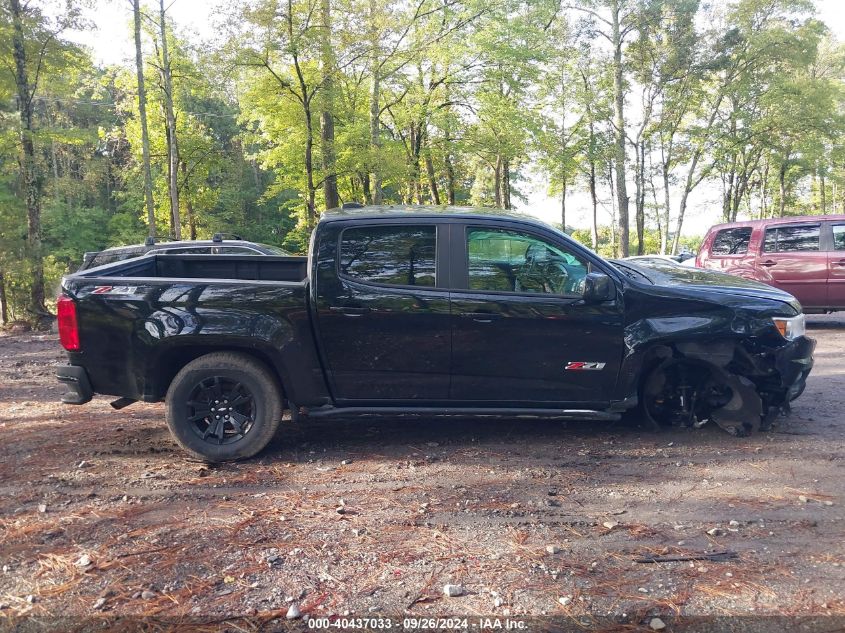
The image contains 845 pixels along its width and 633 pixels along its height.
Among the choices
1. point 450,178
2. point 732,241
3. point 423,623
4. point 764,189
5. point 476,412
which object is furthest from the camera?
point 764,189

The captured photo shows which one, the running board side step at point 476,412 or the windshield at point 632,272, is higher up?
the windshield at point 632,272

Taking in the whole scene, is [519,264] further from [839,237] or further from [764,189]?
[764,189]

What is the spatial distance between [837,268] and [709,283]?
25.0 ft

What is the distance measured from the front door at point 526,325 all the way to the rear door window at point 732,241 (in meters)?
8.33

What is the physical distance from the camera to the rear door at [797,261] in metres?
10.9

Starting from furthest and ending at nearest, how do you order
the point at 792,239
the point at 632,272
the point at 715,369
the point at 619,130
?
the point at 619,130, the point at 792,239, the point at 632,272, the point at 715,369

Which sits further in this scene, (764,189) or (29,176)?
(764,189)

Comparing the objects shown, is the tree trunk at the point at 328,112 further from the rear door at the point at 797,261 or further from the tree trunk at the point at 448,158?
the rear door at the point at 797,261

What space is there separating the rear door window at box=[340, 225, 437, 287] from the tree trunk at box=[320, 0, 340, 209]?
12611 mm

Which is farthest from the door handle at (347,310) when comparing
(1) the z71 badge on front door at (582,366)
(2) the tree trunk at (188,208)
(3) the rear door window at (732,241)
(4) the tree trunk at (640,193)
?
(4) the tree trunk at (640,193)

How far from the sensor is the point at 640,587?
2.88 meters

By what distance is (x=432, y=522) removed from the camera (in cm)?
362

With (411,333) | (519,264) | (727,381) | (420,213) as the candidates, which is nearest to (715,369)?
(727,381)

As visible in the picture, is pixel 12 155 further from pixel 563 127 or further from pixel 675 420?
pixel 563 127
